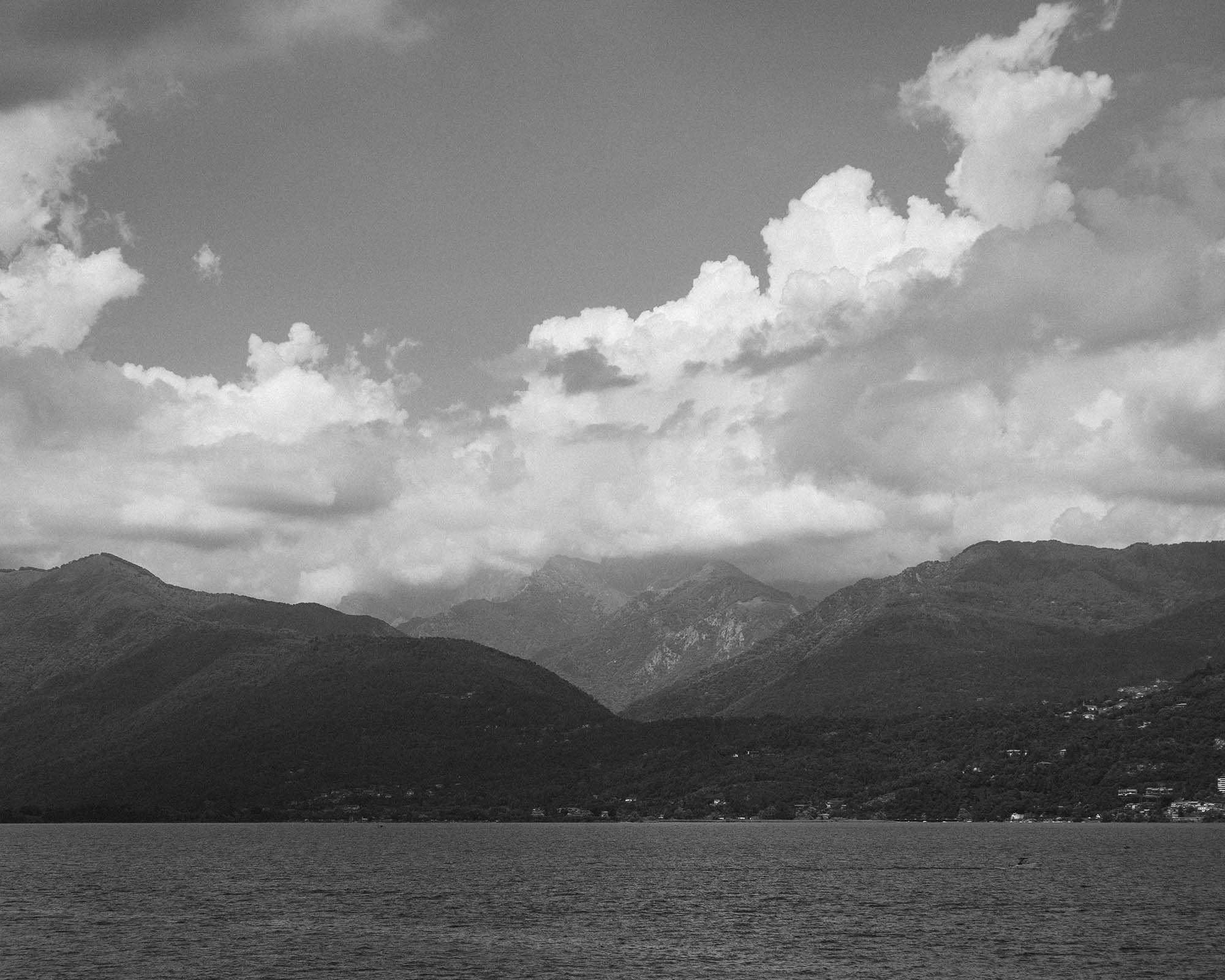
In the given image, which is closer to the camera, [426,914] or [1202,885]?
[426,914]

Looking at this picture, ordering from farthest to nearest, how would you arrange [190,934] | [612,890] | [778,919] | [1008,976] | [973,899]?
[612,890], [973,899], [778,919], [190,934], [1008,976]

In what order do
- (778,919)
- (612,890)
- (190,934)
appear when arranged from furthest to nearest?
(612,890)
(778,919)
(190,934)

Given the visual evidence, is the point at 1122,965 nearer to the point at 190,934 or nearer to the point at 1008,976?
the point at 1008,976

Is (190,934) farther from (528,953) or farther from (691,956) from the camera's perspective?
(691,956)

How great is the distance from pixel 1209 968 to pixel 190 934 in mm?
102252

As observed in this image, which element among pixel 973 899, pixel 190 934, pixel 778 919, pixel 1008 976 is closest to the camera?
pixel 1008 976

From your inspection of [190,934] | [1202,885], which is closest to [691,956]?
[190,934]

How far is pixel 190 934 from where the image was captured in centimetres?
14288

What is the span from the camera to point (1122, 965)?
388ft

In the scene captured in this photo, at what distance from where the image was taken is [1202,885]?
18338 cm

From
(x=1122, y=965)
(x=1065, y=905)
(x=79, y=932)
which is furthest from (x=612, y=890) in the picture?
(x=1122, y=965)

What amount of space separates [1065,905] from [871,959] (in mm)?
52931

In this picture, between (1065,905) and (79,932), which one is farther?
(1065,905)

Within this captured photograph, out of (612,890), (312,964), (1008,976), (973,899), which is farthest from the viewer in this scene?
(612,890)
